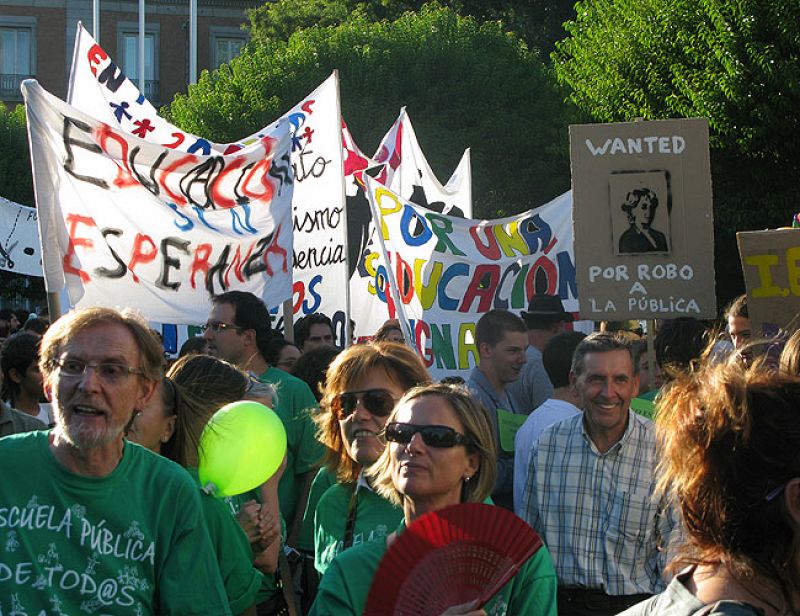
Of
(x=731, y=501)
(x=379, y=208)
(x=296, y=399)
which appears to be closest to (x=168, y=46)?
(x=379, y=208)

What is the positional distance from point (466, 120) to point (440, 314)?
22002mm

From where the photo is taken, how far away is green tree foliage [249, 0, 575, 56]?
36375mm

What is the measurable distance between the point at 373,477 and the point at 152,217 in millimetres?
4278

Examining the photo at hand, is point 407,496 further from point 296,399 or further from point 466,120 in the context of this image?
point 466,120

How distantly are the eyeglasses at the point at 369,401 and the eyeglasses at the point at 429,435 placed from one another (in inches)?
36.9

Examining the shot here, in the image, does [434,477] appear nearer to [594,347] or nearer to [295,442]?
[594,347]

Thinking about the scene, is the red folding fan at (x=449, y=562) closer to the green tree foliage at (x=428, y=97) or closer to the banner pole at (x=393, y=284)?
the banner pole at (x=393, y=284)

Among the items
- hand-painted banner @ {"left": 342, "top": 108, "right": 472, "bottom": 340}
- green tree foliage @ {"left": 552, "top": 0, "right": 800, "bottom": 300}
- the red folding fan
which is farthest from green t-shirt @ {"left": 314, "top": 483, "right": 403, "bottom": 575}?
green tree foliage @ {"left": 552, "top": 0, "right": 800, "bottom": 300}

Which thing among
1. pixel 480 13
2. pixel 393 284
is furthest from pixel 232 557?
pixel 480 13

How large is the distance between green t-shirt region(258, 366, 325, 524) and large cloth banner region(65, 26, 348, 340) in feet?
10.5

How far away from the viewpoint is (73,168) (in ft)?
25.0

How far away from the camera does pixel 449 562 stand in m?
2.74

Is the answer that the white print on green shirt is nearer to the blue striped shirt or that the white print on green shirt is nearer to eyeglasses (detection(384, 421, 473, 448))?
eyeglasses (detection(384, 421, 473, 448))

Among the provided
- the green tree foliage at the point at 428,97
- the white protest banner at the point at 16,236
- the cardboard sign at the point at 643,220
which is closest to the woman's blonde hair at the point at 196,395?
the cardboard sign at the point at 643,220
